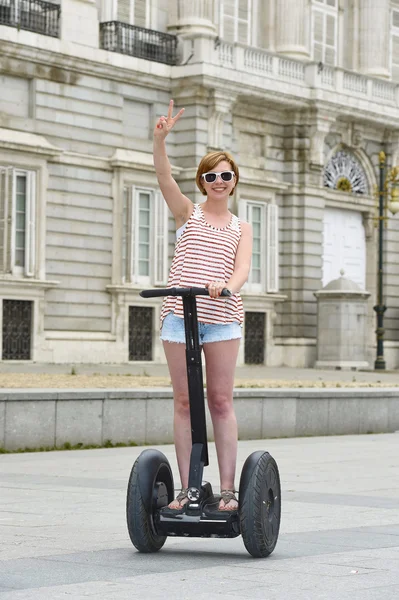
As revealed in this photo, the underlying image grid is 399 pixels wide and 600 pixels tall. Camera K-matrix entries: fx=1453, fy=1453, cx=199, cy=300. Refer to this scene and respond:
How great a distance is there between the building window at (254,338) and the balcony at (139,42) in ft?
23.1

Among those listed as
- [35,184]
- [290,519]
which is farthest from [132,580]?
[35,184]

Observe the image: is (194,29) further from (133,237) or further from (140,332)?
(140,332)

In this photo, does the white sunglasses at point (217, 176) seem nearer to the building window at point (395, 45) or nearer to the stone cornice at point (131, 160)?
the stone cornice at point (131, 160)

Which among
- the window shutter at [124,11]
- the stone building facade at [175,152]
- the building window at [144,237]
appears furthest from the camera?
the window shutter at [124,11]

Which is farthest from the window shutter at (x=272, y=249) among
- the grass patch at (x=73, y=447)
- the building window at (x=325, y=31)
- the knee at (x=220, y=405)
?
the knee at (x=220, y=405)

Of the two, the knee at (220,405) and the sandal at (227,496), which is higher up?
the knee at (220,405)

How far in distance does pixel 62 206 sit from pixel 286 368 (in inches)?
298

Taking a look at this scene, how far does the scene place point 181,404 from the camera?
7.39 m

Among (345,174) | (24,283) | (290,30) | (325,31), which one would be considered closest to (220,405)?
(24,283)

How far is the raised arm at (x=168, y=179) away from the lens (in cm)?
737

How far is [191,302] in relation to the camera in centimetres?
701

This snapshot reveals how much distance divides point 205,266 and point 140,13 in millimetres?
28949

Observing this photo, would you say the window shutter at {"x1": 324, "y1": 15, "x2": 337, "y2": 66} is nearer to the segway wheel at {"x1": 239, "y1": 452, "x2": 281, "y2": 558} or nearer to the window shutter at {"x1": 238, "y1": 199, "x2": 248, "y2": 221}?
the window shutter at {"x1": 238, "y1": 199, "x2": 248, "y2": 221}

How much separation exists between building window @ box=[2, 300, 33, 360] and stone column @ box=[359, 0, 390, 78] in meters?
15.4
